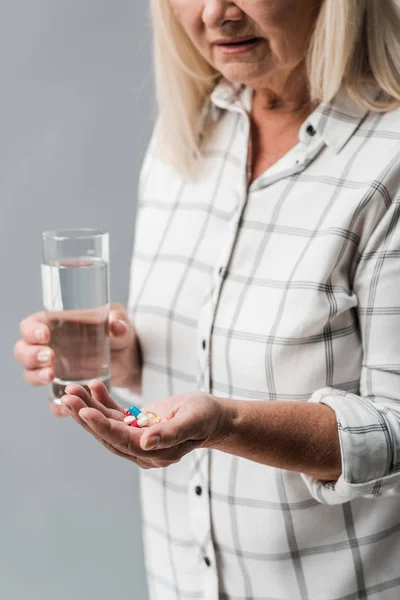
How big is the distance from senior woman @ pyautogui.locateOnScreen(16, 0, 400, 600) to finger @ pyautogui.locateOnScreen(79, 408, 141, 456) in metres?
0.07

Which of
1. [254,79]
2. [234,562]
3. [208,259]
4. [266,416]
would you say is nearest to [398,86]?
[254,79]

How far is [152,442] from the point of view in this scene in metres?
1.07

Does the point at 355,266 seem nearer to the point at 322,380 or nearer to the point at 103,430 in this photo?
the point at 322,380

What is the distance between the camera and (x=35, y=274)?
8.07 feet

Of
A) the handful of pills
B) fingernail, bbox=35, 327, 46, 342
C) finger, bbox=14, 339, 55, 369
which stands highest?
fingernail, bbox=35, 327, 46, 342

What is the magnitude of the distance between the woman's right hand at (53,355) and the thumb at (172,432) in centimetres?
31

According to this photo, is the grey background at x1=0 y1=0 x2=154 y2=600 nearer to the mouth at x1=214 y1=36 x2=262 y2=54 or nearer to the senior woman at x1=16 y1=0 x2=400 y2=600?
the senior woman at x1=16 y1=0 x2=400 y2=600

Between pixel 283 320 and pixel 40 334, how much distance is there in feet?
1.28

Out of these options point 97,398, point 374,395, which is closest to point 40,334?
point 97,398

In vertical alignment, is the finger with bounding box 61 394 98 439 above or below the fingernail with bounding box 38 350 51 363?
above

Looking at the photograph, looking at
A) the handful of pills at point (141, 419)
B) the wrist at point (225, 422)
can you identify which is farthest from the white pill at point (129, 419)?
the wrist at point (225, 422)

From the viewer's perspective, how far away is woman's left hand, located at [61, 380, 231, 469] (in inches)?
42.5

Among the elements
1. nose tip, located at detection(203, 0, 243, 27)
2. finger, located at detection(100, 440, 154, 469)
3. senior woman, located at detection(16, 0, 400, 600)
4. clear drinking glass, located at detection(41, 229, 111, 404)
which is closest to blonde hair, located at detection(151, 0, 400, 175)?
senior woman, located at detection(16, 0, 400, 600)

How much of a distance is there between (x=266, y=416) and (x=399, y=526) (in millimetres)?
358
